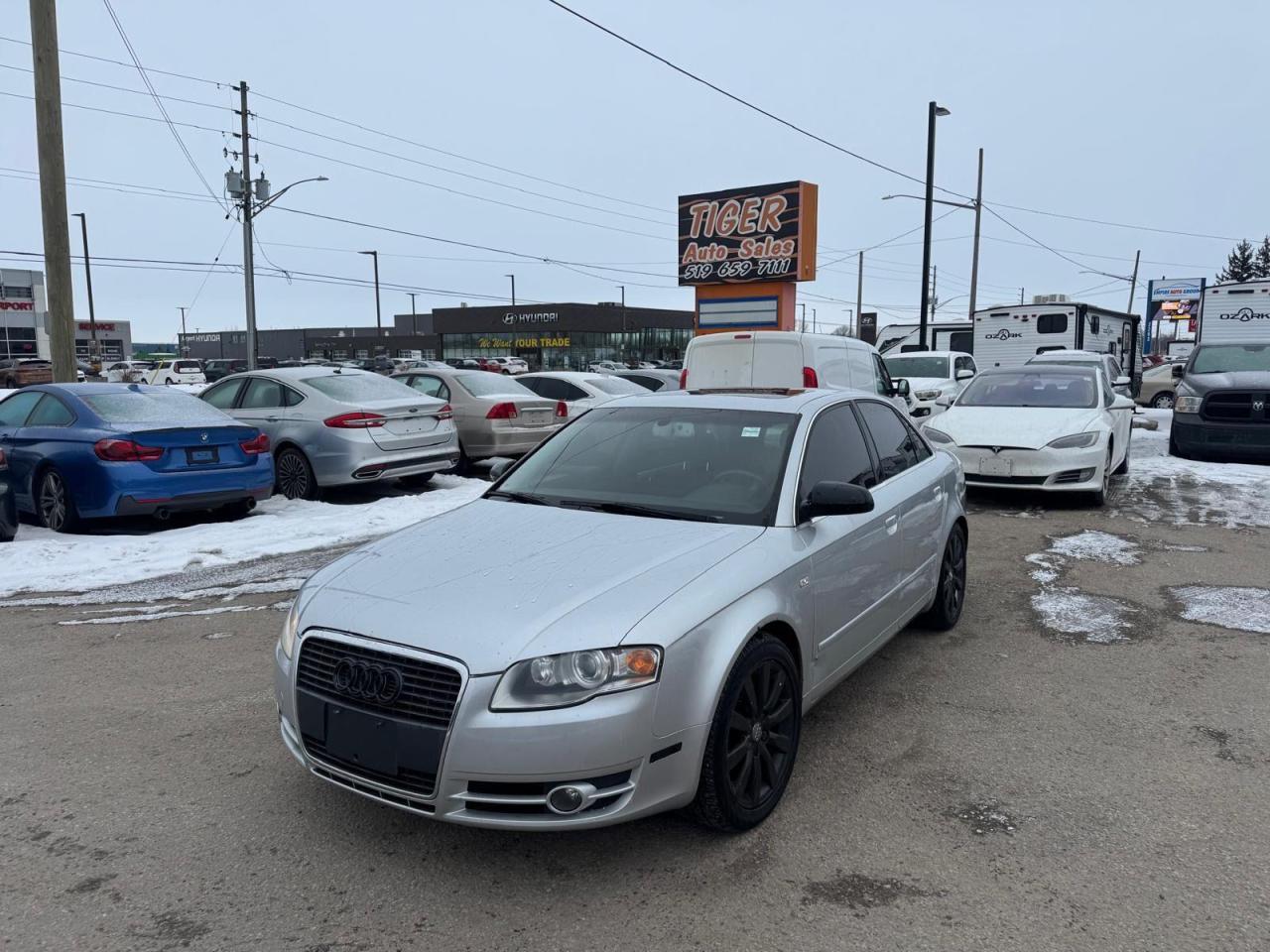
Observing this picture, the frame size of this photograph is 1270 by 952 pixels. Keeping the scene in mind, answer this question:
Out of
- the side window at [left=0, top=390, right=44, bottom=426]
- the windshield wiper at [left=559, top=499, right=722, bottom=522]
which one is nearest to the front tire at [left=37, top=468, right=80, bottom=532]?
the side window at [left=0, top=390, right=44, bottom=426]

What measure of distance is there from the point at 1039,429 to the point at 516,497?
7540mm

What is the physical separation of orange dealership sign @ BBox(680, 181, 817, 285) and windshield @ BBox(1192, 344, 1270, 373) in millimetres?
7550

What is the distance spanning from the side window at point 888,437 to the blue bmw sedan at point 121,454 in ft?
20.1

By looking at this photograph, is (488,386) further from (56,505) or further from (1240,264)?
(1240,264)

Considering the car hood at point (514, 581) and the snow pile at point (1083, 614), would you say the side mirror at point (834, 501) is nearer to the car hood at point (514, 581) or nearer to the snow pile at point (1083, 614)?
the car hood at point (514, 581)

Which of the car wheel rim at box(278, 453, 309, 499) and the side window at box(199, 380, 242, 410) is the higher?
the side window at box(199, 380, 242, 410)

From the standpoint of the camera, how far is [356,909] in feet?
9.39

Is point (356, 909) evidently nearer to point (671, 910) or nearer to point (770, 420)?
point (671, 910)

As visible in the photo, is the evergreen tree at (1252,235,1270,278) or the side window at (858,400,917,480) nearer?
the side window at (858,400,917,480)

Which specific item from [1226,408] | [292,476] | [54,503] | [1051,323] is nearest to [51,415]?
[54,503]

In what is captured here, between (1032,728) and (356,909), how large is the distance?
3001 mm

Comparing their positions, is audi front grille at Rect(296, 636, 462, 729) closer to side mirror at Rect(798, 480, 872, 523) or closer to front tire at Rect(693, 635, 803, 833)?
front tire at Rect(693, 635, 803, 833)

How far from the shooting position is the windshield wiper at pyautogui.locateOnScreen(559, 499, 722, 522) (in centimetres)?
385

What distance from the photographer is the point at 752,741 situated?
3309 mm
